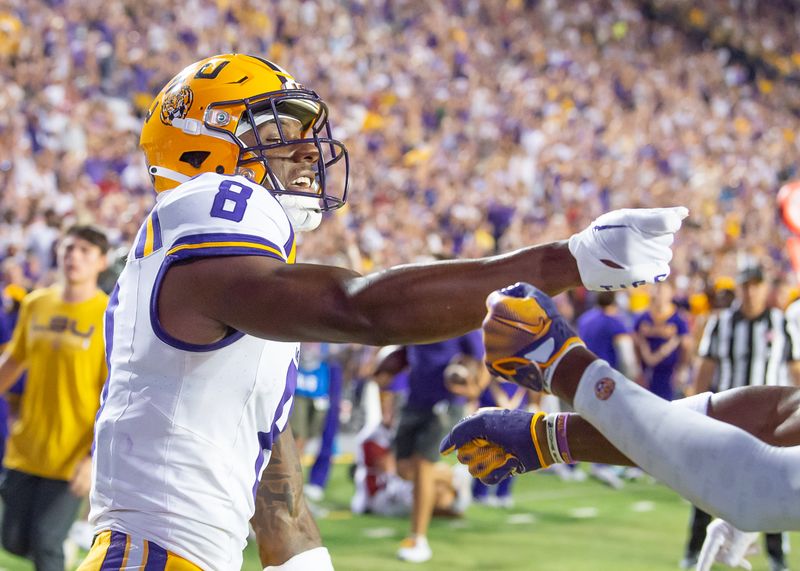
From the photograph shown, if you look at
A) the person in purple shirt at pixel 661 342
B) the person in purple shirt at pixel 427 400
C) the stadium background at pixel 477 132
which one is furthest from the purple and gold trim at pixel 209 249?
the person in purple shirt at pixel 661 342

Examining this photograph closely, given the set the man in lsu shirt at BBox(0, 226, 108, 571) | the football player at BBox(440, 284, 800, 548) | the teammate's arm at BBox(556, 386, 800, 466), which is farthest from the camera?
the man in lsu shirt at BBox(0, 226, 108, 571)

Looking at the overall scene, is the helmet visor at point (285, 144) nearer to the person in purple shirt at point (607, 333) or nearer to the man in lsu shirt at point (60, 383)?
the man in lsu shirt at point (60, 383)

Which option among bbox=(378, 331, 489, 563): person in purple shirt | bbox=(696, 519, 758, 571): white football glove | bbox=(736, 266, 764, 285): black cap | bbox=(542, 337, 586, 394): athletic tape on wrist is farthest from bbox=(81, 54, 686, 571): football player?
bbox=(736, 266, 764, 285): black cap

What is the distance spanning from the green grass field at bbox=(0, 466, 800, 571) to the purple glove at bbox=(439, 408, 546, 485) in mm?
4359

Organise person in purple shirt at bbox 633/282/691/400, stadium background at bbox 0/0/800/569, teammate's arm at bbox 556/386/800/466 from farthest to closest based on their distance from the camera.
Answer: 1. person in purple shirt at bbox 633/282/691/400
2. stadium background at bbox 0/0/800/569
3. teammate's arm at bbox 556/386/800/466

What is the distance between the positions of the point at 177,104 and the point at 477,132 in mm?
15719

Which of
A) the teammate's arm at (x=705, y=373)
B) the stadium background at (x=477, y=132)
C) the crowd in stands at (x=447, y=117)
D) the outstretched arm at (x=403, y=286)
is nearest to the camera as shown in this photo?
the outstretched arm at (x=403, y=286)

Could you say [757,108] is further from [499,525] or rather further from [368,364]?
[499,525]

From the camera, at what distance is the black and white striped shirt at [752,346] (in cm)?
735

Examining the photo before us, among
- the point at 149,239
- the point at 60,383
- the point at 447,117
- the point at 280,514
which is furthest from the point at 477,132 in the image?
the point at 149,239

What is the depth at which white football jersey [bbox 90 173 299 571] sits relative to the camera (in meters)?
2.30

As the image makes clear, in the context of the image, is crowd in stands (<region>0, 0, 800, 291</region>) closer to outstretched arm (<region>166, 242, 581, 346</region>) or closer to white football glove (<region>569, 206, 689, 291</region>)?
outstretched arm (<region>166, 242, 581, 346</region>)

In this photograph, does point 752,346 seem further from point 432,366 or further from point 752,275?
point 432,366

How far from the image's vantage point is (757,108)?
2339cm
